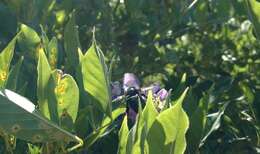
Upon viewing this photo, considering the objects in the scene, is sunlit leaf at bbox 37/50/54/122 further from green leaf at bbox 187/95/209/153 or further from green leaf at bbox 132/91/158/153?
green leaf at bbox 187/95/209/153

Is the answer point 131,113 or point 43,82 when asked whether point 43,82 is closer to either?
point 43,82

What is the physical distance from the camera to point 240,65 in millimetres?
2357

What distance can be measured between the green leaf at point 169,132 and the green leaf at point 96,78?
0.17m

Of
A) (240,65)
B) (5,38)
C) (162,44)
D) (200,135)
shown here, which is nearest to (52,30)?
(5,38)

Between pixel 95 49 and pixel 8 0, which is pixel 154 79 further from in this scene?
pixel 95 49

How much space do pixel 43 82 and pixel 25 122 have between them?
0.25ft

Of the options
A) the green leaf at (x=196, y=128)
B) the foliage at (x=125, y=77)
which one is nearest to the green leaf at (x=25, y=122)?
the foliage at (x=125, y=77)

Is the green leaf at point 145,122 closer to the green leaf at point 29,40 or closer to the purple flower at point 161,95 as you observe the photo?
the purple flower at point 161,95

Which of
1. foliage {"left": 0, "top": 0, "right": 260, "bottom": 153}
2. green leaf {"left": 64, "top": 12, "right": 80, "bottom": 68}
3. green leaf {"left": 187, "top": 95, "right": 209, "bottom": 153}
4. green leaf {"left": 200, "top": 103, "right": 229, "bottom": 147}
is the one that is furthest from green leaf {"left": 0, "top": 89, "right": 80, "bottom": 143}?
green leaf {"left": 200, "top": 103, "right": 229, "bottom": 147}

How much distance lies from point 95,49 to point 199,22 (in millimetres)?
1193

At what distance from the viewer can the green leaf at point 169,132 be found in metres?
0.90

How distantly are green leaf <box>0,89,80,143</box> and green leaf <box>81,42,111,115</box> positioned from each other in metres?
0.11

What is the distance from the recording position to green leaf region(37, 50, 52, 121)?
3.29 feet

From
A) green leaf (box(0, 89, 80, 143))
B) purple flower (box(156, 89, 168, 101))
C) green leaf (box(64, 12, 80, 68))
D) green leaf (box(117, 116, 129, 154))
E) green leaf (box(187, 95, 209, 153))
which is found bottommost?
green leaf (box(187, 95, 209, 153))
